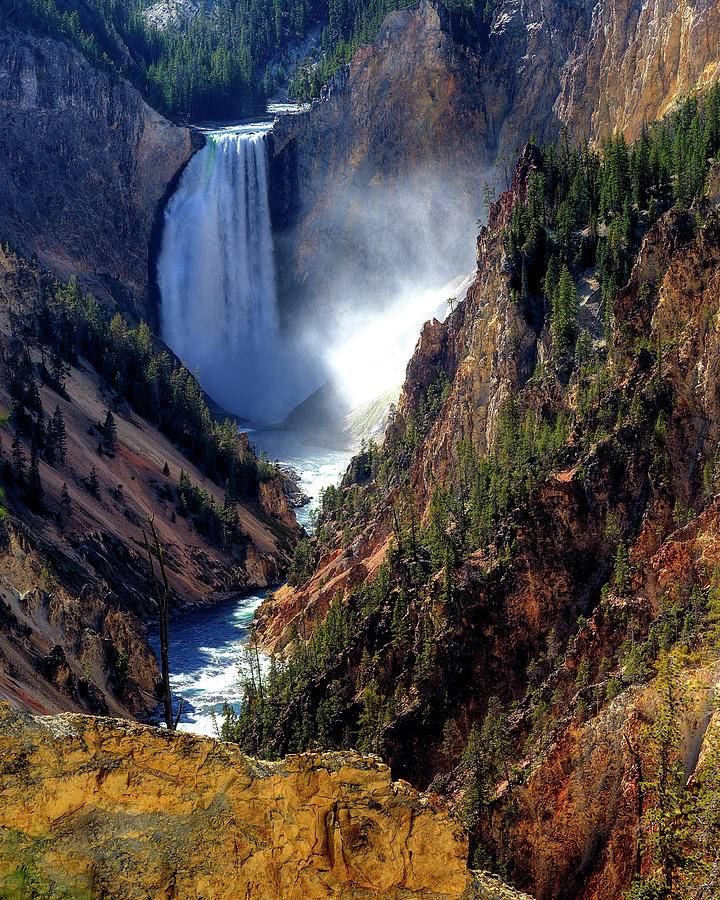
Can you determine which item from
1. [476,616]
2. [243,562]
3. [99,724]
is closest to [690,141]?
[476,616]


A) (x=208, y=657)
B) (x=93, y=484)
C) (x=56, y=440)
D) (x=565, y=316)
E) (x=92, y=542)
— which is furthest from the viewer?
(x=56, y=440)

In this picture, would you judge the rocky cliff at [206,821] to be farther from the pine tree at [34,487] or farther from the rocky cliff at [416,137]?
the rocky cliff at [416,137]

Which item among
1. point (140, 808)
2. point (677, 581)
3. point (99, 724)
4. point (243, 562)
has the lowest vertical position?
point (243, 562)

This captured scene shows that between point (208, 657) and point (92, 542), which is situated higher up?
point (92, 542)

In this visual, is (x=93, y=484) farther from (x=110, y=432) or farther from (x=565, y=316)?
(x=565, y=316)

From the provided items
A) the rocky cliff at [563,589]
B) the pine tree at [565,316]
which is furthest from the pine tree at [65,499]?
the pine tree at [565,316]

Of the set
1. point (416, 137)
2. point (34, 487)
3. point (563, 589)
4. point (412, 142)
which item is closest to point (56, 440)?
point (34, 487)

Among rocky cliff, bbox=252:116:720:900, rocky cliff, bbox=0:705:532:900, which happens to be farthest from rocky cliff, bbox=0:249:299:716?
rocky cliff, bbox=0:705:532:900

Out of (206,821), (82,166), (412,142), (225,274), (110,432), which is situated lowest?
(206,821)

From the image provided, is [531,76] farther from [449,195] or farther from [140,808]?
[140,808]
